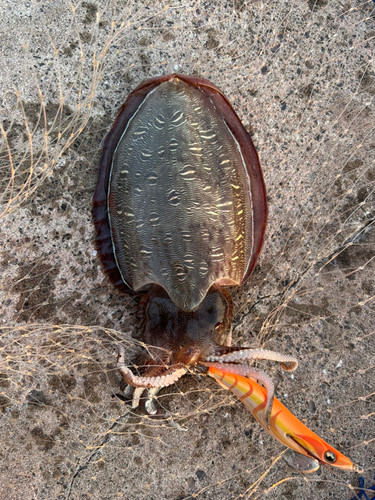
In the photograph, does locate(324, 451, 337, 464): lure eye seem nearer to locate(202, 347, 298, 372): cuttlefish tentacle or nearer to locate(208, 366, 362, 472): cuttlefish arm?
locate(208, 366, 362, 472): cuttlefish arm

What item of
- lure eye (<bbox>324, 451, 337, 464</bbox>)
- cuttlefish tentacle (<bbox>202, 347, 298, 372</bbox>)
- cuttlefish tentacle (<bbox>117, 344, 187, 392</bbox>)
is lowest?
lure eye (<bbox>324, 451, 337, 464</bbox>)

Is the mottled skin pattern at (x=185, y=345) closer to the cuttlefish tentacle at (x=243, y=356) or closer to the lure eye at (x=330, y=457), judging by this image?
the cuttlefish tentacle at (x=243, y=356)

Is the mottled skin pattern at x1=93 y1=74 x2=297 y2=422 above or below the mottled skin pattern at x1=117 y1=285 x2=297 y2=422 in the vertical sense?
above

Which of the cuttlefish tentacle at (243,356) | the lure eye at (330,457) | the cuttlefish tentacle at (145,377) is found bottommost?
the lure eye at (330,457)

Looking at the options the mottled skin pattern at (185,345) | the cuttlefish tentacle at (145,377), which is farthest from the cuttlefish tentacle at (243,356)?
the cuttlefish tentacle at (145,377)

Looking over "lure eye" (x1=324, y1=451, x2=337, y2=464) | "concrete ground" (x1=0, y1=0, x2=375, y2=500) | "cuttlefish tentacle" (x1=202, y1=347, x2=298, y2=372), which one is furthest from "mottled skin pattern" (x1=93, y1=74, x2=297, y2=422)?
"lure eye" (x1=324, y1=451, x2=337, y2=464)

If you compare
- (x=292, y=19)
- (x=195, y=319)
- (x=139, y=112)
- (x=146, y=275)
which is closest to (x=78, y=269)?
(x=146, y=275)

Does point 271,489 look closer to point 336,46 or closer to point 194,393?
point 194,393
